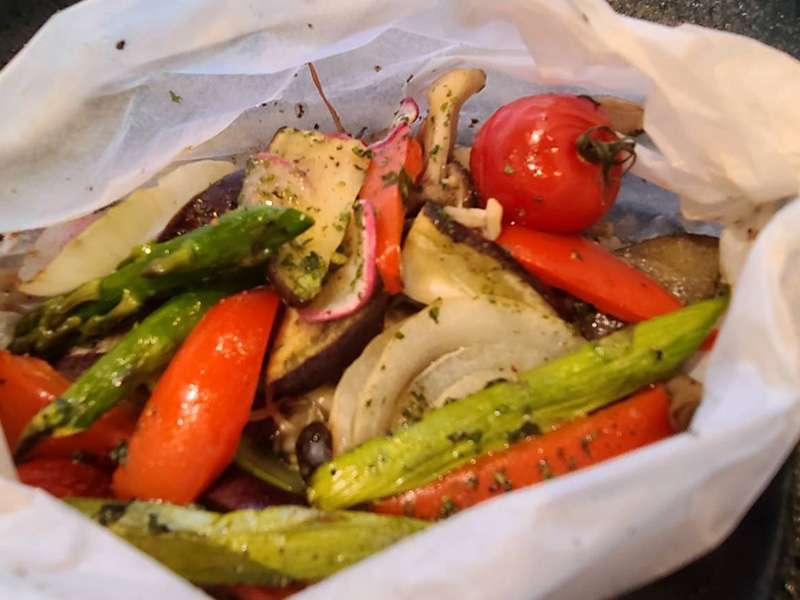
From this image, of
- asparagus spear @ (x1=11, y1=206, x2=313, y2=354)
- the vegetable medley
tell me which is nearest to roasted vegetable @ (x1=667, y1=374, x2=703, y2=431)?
the vegetable medley

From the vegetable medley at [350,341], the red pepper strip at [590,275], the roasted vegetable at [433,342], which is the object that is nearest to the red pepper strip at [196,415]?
the vegetable medley at [350,341]

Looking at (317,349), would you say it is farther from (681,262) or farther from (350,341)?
(681,262)

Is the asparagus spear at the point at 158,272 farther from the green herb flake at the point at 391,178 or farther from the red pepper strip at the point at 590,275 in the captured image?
the red pepper strip at the point at 590,275

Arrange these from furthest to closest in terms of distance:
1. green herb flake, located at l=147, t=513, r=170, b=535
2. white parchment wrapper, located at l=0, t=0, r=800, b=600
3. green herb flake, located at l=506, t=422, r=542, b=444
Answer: green herb flake, located at l=506, t=422, r=542, b=444 → green herb flake, located at l=147, t=513, r=170, b=535 → white parchment wrapper, located at l=0, t=0, r=800, b=600

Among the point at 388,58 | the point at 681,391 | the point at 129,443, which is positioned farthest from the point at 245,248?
the point at 681,391

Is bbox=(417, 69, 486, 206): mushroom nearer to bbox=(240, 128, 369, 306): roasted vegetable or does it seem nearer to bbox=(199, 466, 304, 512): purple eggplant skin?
bbox=(240, 128, 369, 306): roasted vegetable
